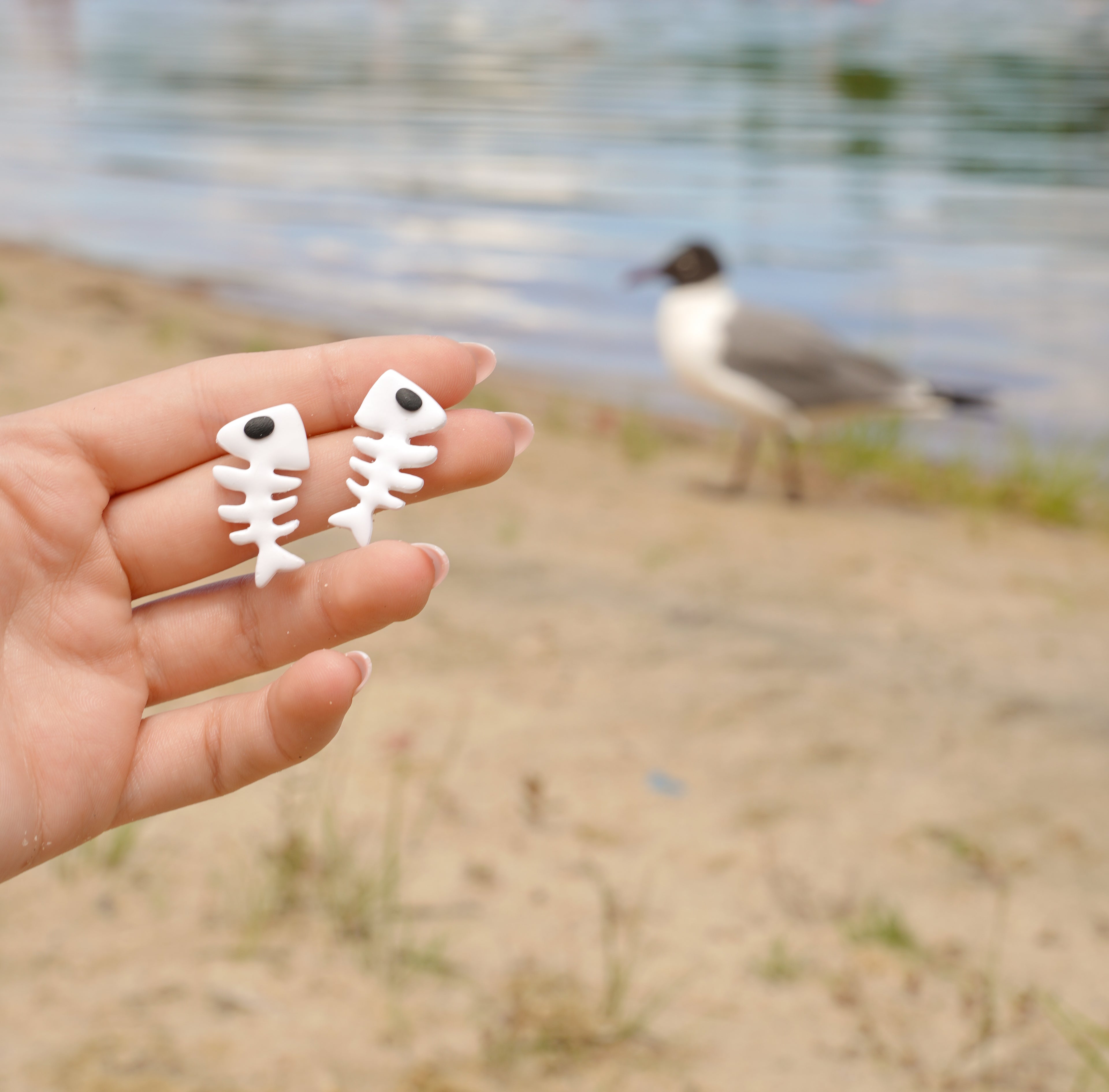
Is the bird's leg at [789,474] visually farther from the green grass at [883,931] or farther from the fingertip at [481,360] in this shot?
the fingertip at [481,360]

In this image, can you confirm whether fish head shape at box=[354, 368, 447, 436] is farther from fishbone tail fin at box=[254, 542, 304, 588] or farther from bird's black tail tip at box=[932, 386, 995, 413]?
bird's black tail tip at box=[932, 386, 995, 413]

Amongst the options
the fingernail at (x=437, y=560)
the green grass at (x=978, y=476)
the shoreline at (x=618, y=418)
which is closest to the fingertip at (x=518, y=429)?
the fingernail at (x=437, y=560)

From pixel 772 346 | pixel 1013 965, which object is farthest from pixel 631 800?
pixel 772 346

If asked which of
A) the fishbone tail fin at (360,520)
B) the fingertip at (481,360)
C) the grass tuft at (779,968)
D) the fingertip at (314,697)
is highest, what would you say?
the fingertip at (481,360)

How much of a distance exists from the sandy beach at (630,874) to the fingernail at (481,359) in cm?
111

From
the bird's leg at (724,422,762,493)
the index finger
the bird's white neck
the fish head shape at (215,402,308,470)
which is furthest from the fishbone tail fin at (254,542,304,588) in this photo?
the bird's white neck

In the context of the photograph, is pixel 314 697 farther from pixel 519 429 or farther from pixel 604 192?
pixel 604 192

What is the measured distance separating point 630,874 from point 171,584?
4.37 ft

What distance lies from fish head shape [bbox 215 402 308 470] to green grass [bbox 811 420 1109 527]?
4709 millimetres

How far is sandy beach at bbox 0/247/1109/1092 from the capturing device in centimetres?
215

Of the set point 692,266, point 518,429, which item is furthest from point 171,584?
point 692,266

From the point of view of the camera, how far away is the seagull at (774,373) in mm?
5875

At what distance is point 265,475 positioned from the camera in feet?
5.51

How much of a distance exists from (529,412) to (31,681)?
586 centimetres
